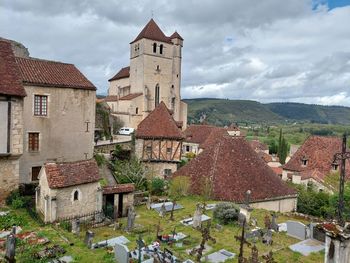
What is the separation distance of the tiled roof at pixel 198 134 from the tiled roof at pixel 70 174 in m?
35.2

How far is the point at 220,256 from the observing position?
1385cm

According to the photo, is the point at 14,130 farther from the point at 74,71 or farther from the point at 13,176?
the point at 74,71

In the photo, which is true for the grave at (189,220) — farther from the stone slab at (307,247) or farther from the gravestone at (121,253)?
the gravestone at (121,253)

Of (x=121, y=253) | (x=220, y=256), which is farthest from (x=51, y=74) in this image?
(x=220, y=256)

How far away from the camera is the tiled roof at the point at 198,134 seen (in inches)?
2106

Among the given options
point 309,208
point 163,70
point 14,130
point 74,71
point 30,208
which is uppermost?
point 163,70

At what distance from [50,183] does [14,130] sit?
4.61 m

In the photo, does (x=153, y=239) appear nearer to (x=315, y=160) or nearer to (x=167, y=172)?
(x=167, y=172)

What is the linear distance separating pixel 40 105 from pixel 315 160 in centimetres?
3066

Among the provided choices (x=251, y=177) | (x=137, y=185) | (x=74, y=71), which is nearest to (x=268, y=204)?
(x=251, y=177)

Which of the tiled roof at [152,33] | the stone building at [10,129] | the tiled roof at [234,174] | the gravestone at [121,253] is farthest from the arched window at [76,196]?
the tiled roof at [152,33]

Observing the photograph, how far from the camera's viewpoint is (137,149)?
105 feet

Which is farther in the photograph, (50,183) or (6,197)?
(6,197)

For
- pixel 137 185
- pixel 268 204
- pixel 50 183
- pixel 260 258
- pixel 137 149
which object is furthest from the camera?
pixel 137 149
